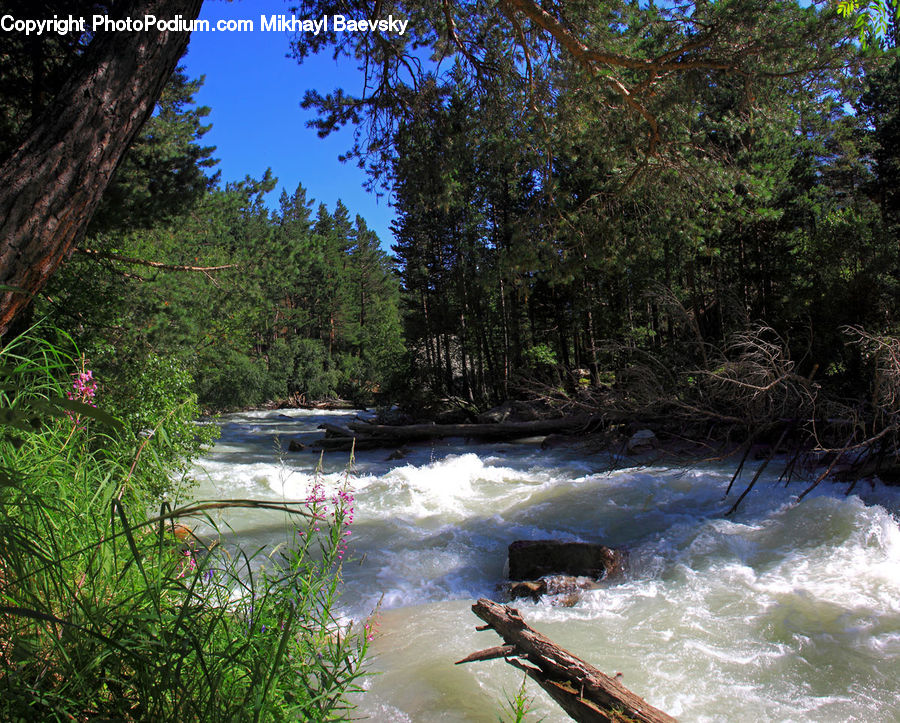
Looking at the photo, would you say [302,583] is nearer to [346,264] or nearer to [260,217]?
[260,217]

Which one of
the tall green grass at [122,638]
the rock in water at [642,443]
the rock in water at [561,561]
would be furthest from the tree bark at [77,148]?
the rock in water at [642,443]

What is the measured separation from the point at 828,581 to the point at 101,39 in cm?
677

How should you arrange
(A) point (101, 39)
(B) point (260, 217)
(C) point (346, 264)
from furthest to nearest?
(C) point (346, 264) < (B) point (260, 217) < (A) point (101, 39)

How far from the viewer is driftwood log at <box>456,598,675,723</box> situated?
234cm

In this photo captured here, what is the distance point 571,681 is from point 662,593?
2.95m

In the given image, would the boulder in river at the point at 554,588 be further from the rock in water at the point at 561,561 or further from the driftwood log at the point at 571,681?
the driftwood log at the point at 571,681

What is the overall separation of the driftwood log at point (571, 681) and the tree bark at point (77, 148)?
2685mm

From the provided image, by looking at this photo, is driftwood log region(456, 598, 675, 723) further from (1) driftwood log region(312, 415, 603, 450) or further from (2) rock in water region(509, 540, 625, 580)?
(1) driftwood log region(312, 415, 603, 450)

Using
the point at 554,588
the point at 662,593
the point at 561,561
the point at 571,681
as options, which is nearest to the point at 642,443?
the point at 561,561

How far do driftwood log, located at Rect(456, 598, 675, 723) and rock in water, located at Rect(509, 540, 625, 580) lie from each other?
2665mm

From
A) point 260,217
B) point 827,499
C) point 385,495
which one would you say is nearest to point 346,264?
point 260,217

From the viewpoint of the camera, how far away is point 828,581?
16.5ft

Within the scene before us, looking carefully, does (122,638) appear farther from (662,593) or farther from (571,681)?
(662,593)

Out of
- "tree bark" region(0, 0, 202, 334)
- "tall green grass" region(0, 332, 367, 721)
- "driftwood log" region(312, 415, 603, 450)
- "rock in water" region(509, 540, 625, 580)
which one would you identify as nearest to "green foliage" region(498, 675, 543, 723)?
"tall green grass" region(0, 332, 367, 721)
